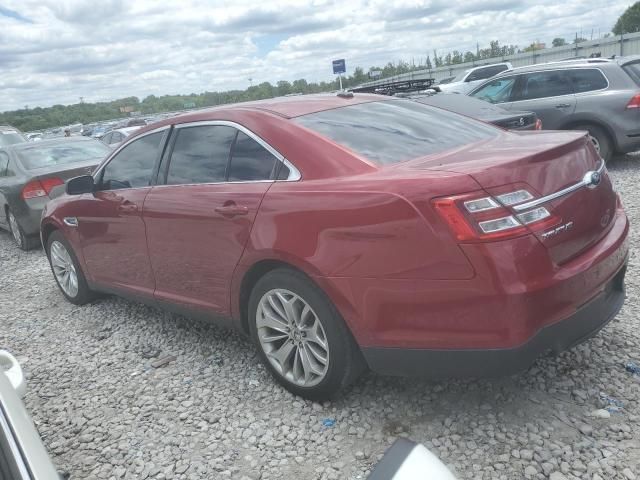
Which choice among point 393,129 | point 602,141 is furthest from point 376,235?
point 602,141

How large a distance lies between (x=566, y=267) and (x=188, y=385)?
7.48ft

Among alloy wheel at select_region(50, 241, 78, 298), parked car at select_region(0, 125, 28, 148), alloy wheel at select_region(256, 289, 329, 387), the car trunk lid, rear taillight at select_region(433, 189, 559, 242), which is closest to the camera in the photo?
rear taillight at select_region(433, 189, 559, 242)

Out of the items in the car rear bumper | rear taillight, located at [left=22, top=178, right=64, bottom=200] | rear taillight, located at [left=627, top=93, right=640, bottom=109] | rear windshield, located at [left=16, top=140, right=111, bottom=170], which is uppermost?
rear windshield, located at [left=16, top=140, right=111, bottom=170]

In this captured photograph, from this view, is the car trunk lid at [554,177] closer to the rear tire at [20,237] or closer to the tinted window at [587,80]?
the tinted window at [587,80]

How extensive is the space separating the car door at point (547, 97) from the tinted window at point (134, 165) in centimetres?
645

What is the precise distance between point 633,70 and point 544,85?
1.24 m

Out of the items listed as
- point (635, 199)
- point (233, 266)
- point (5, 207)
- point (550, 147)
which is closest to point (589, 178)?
point (550, 147)

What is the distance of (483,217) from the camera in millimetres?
2205

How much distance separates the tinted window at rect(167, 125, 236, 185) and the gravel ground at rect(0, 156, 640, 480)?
121 cm

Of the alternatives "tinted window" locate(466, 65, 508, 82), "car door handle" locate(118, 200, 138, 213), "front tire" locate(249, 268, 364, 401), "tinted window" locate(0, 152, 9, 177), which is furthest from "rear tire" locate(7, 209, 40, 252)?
"tinted window" locate(466, 65, 508, 82)

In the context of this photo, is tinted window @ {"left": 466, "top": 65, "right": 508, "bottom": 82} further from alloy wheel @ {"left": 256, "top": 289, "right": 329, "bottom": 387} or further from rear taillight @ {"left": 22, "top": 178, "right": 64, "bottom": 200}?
alloy wheel @ {"left": 256, "top": 289, "right": 329, "bottom": 387}

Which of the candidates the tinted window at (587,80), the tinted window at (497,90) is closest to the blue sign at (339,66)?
the tinted window at (497,90)

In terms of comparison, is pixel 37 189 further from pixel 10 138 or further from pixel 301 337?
pixel 10 138

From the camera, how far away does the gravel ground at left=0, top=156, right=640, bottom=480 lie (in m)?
2.46
